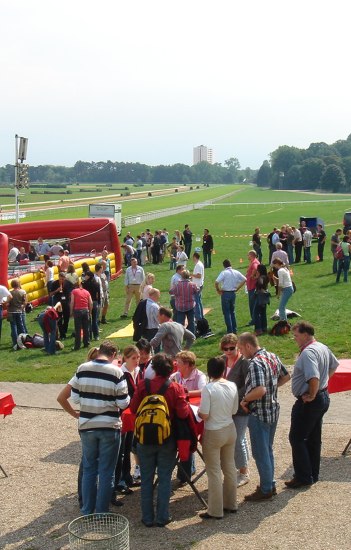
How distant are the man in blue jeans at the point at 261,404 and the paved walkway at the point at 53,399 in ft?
9.83

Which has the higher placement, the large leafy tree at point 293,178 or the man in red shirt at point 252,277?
the large leafy tree at point 293,178

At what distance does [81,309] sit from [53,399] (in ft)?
10.3

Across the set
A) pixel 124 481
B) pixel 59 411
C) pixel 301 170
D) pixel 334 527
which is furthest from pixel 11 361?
pixel 301 170

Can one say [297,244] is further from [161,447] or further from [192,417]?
[161,447]

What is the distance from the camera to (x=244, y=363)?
8047 mm

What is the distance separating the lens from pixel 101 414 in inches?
286

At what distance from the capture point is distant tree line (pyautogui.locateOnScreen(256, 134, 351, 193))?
498 feet

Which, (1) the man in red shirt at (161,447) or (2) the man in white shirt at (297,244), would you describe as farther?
(2) the man in white shirt at (297,244)

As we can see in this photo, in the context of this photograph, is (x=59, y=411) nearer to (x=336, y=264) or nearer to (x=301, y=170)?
(x=336, y=264)

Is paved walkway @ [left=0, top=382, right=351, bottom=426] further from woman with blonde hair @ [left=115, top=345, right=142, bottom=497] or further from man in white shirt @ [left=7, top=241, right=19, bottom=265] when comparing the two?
man in white shirt @ [left=7, top=241, right=19, bottom=265]

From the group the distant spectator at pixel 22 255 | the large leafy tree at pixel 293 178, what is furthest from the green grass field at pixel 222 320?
the large leafy tree at pixel 293 178

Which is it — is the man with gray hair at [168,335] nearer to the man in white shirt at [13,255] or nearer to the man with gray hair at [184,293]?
the man with gray hair at [184,293]

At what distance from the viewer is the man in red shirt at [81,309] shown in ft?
50.2

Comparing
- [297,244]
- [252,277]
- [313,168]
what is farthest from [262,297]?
[313,168]
